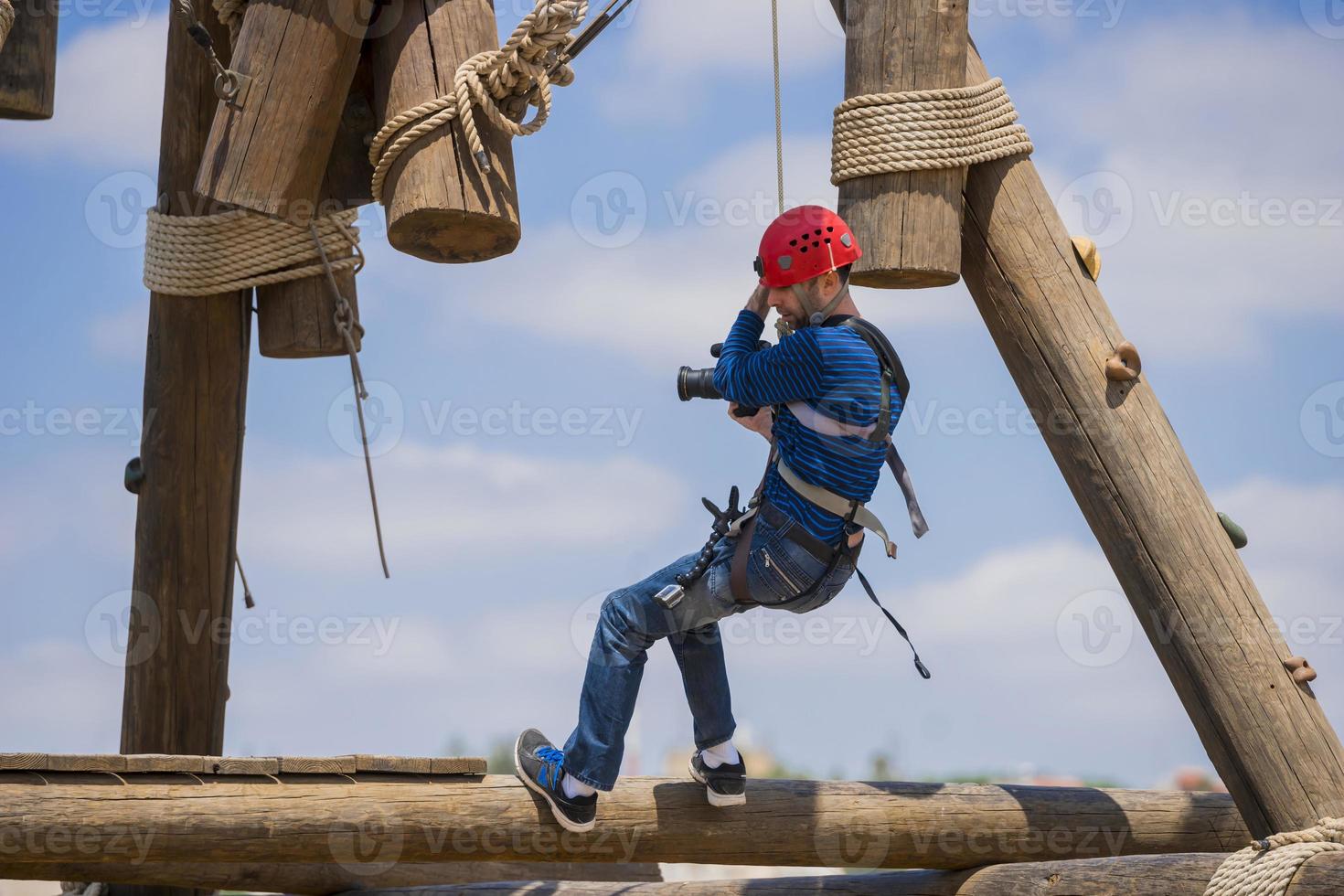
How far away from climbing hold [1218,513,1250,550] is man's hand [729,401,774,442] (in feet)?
4.38

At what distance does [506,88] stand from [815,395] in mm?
1341

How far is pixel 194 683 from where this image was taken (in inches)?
231

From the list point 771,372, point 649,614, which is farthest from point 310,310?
point 771,372

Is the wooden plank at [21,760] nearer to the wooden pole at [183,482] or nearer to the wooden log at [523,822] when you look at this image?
the wooden log at [523,822]

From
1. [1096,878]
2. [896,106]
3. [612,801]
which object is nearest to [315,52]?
[896,106]

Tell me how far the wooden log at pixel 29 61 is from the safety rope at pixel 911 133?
3.03 meters

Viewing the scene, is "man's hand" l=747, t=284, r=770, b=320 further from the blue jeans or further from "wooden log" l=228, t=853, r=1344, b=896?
"wooden log" l=228, t=853, r=1344, b=896

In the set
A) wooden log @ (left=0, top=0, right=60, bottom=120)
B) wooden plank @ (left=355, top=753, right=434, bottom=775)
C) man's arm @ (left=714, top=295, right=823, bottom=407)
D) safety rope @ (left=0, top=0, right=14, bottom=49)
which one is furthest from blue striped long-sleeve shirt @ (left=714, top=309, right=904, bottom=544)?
wooden log @ (left=0, top=0, right=60, bottom=120)

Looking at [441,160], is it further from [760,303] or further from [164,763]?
[164,763]

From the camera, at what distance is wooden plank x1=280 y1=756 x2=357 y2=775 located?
4.22 meters

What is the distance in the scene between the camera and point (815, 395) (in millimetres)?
3969

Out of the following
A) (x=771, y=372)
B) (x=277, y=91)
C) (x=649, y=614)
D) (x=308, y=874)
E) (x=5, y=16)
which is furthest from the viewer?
(x=308, y=874)

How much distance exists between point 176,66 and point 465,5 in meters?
1.70

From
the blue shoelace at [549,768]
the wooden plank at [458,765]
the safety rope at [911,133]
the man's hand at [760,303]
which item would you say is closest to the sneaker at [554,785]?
the blue shoelace at [549,768]
